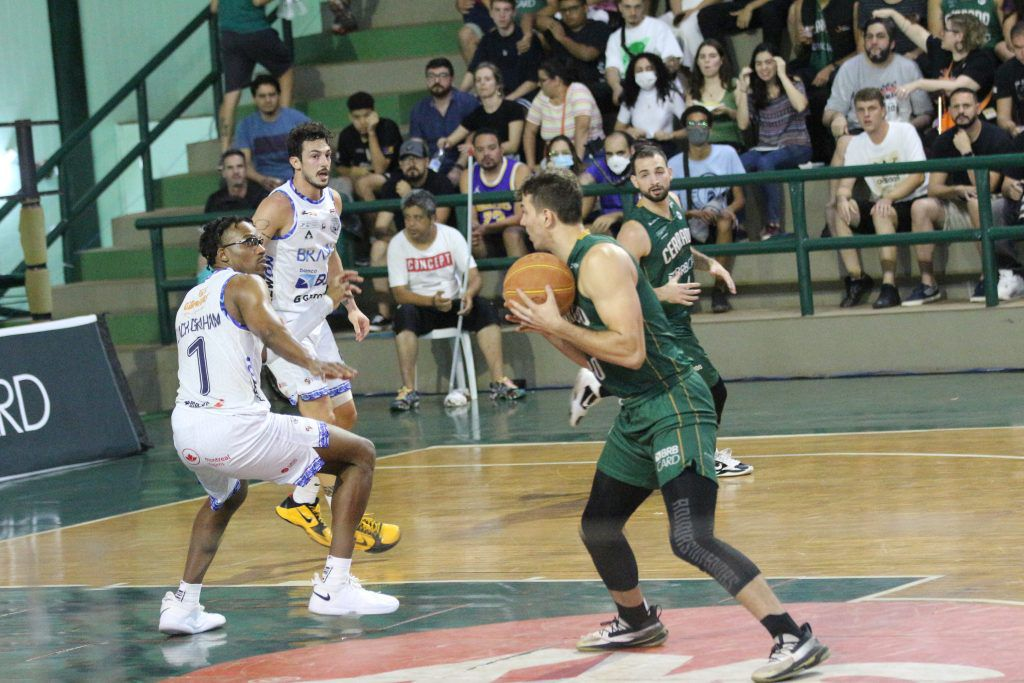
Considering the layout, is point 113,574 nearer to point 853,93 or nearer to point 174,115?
point 853,93

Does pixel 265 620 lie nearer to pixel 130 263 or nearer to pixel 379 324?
pixel 379 324

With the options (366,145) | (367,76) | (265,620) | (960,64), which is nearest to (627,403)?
(265,620)

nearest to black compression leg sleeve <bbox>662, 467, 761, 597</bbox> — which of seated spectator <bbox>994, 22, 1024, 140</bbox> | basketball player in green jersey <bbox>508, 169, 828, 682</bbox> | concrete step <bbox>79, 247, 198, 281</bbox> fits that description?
basketball player in green jersey <bbox>508, 169, 828, 682</bbox>

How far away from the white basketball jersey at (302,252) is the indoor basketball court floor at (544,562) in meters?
1.35

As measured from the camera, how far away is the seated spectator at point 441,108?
633 inches

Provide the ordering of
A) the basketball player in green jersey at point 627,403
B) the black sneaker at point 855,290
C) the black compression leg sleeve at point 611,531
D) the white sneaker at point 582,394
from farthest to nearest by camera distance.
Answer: the black sneaker at point 855,290 → the white sneaker at point 582,394 → the black compression leg sleeve at point 611,531 → the basketball player in green jersey at point 627,403

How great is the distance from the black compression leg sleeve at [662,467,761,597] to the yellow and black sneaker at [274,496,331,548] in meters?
3.11

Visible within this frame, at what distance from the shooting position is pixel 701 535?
5.50 m

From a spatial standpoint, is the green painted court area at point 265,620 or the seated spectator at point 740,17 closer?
the green painted court area at point 265,620

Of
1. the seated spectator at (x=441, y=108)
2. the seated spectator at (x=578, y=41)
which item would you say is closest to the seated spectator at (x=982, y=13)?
the seated spectator at (x=578, y=41)

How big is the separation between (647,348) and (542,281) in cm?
45

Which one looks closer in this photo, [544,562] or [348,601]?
[348,601]

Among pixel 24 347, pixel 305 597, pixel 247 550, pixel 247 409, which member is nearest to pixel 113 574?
pixel 247 550

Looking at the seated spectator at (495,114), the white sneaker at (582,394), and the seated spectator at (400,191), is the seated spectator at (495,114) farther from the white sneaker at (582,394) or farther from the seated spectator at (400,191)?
the white sneaker at (582,394)
